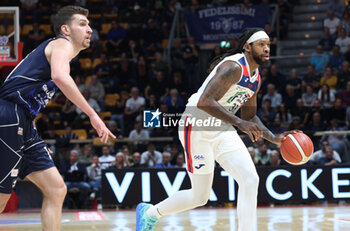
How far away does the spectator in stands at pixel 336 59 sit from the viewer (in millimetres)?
14586

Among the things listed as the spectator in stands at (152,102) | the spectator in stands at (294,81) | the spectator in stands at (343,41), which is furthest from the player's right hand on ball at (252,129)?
the spectator in stands at (343,41)

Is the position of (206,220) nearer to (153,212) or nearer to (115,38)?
(153,212)

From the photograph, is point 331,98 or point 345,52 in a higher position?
point 345,52

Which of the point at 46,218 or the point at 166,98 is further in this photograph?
the point at 166,98

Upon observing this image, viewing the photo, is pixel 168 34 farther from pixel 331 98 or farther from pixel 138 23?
pixel 331 98

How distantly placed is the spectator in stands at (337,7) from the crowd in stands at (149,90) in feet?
0.12

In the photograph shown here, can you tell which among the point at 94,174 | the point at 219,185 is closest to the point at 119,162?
the point at 94,174

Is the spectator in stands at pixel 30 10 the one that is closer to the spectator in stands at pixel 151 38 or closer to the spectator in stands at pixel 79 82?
the spectator in stands at pixel 79 82

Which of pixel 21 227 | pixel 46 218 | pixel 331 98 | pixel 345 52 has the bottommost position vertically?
pixel 21 227

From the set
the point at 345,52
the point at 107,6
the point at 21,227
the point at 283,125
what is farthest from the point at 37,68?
the point at 107,6

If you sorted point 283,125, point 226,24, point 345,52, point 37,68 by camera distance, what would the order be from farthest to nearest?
point 226,24
point 345,52
point 283,125
point 37,68

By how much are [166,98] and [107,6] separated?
5702 millimetres

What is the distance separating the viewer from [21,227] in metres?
8.19

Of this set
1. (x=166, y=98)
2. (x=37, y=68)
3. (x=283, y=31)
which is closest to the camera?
(x=37, y=68)
